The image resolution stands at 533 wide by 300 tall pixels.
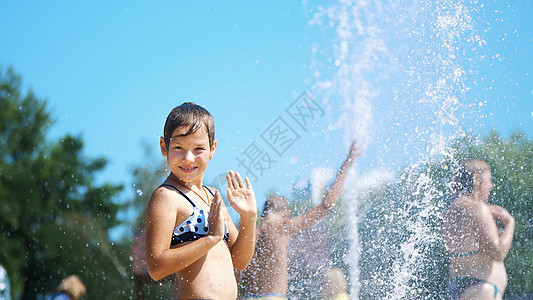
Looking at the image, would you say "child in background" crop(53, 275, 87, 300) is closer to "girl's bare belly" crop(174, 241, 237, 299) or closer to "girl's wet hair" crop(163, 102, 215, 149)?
"girl's bare belly" crop(174, 241, 237, 299)

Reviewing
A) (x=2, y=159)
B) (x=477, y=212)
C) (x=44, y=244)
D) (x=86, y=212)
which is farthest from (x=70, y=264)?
(x=477, y=212)

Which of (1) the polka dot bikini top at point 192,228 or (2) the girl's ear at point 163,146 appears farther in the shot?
(2) the girl's ear at point 163,146

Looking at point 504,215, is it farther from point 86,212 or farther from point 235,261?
point 86,212

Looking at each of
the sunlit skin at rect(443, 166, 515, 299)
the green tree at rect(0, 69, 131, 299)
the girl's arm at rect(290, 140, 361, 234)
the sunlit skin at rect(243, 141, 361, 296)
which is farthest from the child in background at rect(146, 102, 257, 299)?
the green tree at rect(0, 69, 131, 299)

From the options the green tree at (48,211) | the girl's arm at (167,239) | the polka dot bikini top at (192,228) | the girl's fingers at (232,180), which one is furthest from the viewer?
the green tree at (48,211)

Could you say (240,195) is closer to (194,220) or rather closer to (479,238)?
(194,220)

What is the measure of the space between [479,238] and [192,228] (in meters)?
2.88

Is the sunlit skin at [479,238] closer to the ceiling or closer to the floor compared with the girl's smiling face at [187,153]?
closer to the floor

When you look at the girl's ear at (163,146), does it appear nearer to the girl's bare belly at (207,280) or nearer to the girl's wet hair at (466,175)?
the girl's bare belly at (207,280)

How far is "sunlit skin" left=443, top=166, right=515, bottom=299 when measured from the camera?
411 cm

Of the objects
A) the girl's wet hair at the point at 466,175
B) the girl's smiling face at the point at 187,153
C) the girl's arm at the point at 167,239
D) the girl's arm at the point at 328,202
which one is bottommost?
the girl's arm at the point at 167,239

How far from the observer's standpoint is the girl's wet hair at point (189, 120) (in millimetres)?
2355

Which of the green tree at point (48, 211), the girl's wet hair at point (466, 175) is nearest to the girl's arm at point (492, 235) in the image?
the girl's wet hair at point (466, 175)

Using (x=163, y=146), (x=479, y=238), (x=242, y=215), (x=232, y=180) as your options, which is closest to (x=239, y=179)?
(x=232, y=180)
